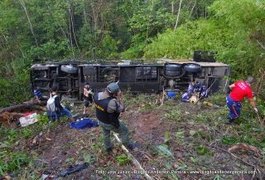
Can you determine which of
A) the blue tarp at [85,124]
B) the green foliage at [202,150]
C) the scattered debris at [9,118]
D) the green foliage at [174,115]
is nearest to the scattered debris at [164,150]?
the green foliage at [202,150]

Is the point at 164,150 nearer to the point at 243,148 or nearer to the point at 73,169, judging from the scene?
the point at 243,148

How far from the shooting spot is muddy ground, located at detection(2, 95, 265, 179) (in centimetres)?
691

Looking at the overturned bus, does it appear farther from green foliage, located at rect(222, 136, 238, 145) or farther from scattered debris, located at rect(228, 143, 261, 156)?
scattered debris, located at rect(228, 143, 261, 156)

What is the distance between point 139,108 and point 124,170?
4.98 meters

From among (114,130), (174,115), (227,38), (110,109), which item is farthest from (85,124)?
(227,38)

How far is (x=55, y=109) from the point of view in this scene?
11016 millimetres

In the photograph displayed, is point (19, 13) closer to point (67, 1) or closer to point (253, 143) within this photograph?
point (67, 1)

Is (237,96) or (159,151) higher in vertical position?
(237,96)

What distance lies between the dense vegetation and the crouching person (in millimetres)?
6311

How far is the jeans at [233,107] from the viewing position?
9141 mm

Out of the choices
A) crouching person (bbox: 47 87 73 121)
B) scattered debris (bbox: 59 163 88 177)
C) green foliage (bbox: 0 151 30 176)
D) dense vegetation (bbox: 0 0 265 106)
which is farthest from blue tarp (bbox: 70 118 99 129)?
dense vegetation (bbox: 0 0 265 106)

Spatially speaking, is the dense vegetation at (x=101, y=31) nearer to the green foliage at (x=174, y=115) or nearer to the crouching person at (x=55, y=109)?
the crouching person at (x=55, y=109)

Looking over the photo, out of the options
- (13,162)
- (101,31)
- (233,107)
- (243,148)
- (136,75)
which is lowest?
(13,162)

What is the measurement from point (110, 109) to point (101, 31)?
15954 mm
